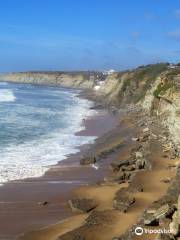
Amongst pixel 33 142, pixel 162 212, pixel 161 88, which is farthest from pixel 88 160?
A: pixel 161 88

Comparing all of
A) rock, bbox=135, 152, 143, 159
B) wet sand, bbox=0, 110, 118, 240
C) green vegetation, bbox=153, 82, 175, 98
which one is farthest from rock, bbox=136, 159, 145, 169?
green vegetation, bbox=153, 82, 175, 98

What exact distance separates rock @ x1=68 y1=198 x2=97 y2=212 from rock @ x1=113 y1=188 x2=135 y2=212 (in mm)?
1049

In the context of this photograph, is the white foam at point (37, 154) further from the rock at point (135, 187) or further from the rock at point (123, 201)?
the rock at point (123, 201)

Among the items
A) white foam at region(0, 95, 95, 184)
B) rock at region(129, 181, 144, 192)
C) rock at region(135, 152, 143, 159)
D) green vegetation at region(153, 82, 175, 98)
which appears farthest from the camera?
green vegetation at region(153, 82, 175, 98)

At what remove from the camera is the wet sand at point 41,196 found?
760 inches

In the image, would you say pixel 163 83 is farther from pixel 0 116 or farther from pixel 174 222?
pixel 174 222

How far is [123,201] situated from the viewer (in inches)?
816

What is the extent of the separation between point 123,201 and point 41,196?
4306 mm

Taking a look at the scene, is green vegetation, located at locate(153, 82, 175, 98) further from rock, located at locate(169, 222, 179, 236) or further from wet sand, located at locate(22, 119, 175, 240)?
rock, located at locate(169, 222, 179, 236)

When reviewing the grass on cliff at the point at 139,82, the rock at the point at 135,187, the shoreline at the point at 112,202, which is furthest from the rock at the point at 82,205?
the grass on cliff at the point at 139,82

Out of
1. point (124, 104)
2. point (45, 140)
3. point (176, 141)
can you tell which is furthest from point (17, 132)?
point (124, 104)

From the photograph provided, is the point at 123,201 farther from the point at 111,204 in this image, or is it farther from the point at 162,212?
the point at 162,212

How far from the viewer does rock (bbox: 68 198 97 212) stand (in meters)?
20.7

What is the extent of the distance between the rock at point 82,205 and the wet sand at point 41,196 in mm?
293
